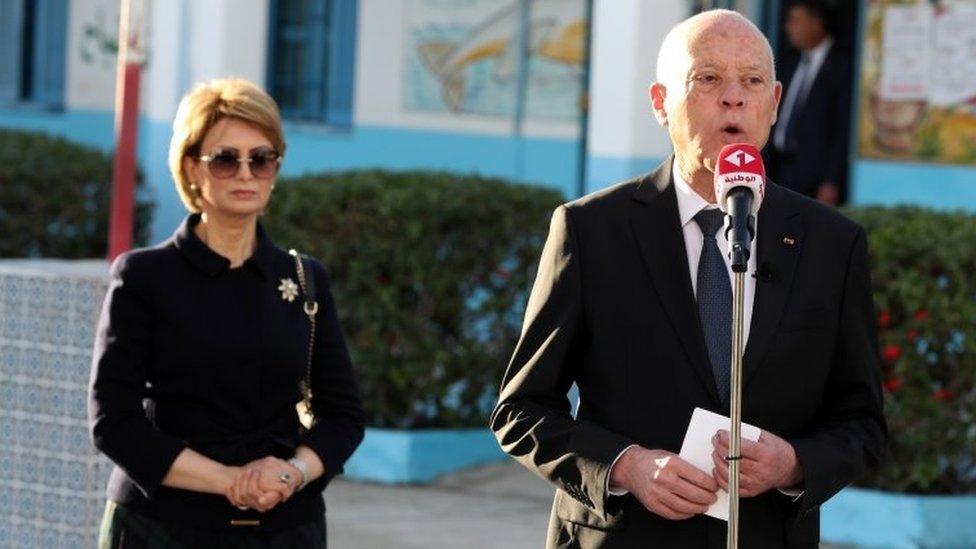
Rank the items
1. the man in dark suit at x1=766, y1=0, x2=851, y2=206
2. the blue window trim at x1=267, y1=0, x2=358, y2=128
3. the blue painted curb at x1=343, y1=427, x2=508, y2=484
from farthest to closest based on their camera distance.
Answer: the blue window trim at x1=267, y1=0, x2=358, y2=128
the man in dark suit at x1=766, y1=0, x2=851, y2=206
the blue painted curb at x1=343, y1=427, x2=508, y2=484

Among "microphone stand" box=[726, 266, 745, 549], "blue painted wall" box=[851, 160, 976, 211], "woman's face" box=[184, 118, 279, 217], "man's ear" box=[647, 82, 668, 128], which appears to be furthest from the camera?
"blue painted wall" box=[851, 160, 976, 211]

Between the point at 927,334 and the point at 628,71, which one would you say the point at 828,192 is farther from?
the point at 927,334

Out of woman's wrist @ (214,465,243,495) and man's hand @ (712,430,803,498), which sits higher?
man's hand @ (712,430,803,498)

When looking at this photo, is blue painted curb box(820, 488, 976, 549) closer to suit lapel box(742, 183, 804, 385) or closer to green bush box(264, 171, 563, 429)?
green bush box(264, 171, 563, 429)

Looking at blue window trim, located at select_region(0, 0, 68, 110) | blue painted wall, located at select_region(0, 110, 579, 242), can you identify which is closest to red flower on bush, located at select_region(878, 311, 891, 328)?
blue painted wall, located at select_region(0, 110, 579, 242)

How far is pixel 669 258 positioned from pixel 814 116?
26.7ft

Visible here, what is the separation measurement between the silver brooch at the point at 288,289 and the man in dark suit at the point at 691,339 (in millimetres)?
1080

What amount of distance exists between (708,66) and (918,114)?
7988 mm

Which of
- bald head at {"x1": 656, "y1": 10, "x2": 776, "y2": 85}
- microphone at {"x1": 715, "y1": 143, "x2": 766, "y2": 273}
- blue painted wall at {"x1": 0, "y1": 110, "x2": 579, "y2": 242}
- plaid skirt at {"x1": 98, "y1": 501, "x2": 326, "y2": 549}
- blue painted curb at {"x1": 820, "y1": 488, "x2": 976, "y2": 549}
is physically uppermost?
bald head at {"x1": 656, "y1": 10, "x2": 776, "y2": 85}

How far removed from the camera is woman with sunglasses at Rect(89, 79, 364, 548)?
4.83 metres

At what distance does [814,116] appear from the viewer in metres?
11.9

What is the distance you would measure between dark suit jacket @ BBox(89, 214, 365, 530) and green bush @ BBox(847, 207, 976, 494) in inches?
150

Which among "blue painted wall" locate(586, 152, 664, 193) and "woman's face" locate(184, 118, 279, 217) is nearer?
"woman's face" locate(184, 118, 279, 217)

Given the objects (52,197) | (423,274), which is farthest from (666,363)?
(52,197)
